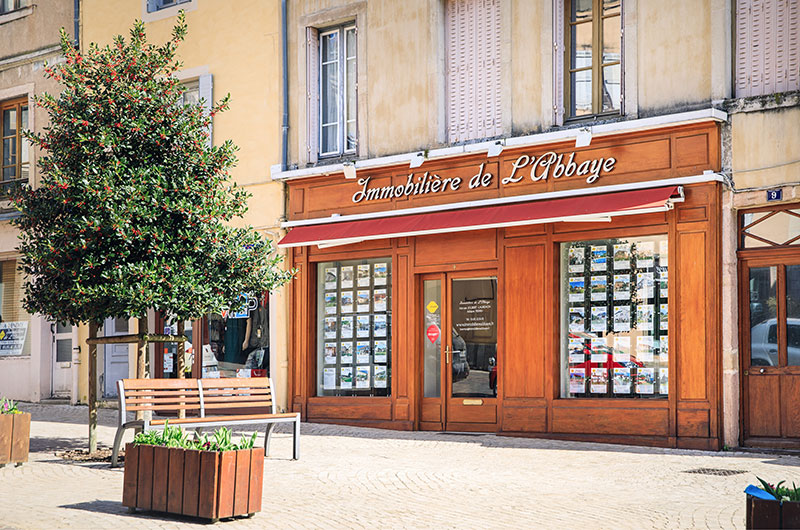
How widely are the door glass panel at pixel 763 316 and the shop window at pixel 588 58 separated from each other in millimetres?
2840

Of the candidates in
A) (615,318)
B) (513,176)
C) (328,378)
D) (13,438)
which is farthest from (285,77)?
(13,438)

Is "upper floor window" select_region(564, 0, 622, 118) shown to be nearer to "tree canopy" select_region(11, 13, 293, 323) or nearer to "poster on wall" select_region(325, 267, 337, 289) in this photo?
"poster on wall" select_region(325, 267, 337, 289)

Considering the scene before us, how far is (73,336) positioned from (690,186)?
39.6 ft

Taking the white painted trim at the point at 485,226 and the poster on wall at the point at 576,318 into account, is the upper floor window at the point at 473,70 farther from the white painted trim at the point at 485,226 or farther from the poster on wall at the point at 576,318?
the poster on wall at the point at 576,318

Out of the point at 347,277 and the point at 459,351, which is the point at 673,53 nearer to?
the point at 459,351

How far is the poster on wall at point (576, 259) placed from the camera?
550 inches

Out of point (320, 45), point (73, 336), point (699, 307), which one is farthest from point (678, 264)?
Answer: point (73, 336)

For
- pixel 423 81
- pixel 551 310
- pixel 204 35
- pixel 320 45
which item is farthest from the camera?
pixel 204 35

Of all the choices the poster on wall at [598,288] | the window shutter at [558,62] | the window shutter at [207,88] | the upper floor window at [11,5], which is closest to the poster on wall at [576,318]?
the poster on wall at [598,288]

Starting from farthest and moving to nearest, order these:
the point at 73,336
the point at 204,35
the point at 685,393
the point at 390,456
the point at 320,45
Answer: the point at 73,336
the point at 204,35
the point at 320,45
the point at 685,393
the point at 390,456

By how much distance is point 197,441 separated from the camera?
316 inches

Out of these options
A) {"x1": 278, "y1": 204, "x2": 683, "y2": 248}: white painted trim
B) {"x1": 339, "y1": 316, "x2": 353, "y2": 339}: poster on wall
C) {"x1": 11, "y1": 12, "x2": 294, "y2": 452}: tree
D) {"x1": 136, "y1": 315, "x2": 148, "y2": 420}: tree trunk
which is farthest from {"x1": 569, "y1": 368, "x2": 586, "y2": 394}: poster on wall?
{"x1": 136, "y1": 315, "x2": 148, "y2": 420}: tree trunk

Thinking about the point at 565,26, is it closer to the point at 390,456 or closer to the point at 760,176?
the point at 760,176

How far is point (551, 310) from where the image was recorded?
13.9 metres
